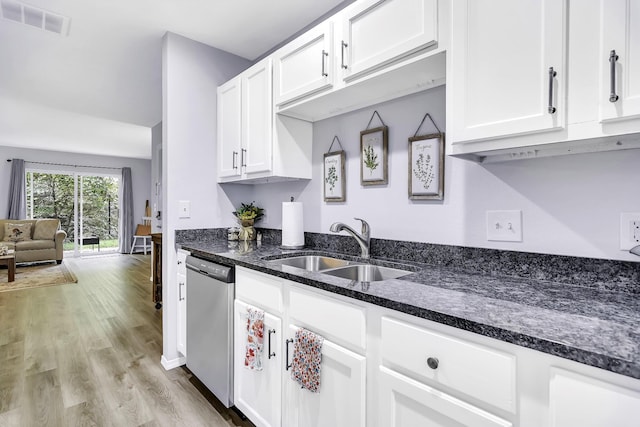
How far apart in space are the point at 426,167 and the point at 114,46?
2.55 metres

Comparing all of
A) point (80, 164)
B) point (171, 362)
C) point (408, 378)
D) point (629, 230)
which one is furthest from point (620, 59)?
point (80, 164)

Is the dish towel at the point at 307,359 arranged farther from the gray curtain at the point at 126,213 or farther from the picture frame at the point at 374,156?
the gray curtain at the point at 126,213

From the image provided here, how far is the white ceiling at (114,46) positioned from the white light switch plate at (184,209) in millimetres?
1205

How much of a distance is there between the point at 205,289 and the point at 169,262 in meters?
0.58

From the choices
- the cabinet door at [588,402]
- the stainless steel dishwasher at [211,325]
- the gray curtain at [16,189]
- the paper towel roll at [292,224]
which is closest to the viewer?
the cabinet door at [588,402]

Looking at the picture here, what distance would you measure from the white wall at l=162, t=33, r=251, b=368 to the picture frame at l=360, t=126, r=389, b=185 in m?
1.26

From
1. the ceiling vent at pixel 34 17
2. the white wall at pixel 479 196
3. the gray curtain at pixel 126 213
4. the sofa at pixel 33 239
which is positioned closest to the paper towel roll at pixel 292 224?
the white wall at pixel 479 196

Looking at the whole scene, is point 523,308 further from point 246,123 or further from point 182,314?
point 182,314

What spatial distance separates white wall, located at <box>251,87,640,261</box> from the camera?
44.4 inches

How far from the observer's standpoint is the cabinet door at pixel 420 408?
845 millimetres

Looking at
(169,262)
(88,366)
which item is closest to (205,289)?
(169,262)

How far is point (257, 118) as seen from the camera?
2.18 metres

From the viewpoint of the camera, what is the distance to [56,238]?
21.1 ft

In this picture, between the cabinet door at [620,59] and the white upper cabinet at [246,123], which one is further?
the white upper cabinet at [246,123]
